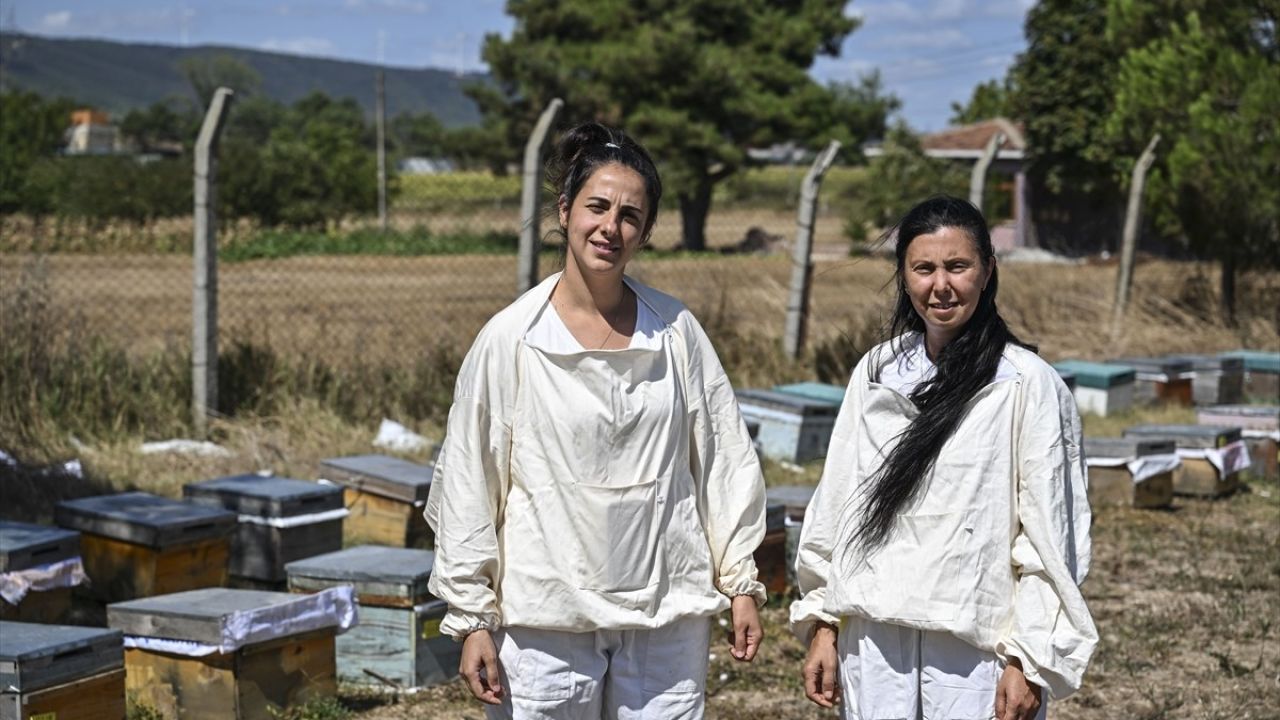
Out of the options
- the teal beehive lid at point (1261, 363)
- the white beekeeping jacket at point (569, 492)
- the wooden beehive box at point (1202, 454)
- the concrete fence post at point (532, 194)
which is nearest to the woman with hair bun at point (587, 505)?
the white beekeeping jacket at point (569, 492)

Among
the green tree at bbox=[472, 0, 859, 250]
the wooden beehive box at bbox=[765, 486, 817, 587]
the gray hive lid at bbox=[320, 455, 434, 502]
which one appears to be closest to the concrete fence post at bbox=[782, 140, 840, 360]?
the wooden beehive box at bbox=[765, 486, 817, 587]

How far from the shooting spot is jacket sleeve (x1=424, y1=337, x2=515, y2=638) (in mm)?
2928

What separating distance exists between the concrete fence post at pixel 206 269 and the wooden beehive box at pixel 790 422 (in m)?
3.27

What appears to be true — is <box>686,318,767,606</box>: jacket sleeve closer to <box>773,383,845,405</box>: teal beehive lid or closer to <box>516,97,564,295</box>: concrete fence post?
<box>773,383,845,405</box>: teal beehive lid

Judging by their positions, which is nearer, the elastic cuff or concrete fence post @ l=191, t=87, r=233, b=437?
the elastic cuff

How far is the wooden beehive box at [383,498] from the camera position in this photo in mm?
6719

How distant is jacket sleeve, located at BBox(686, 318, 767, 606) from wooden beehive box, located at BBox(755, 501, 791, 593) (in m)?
3.37

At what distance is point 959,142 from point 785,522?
38427 millimetres

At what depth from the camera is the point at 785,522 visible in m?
6.68

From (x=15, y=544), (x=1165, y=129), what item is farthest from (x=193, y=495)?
(x=1165, y=129)

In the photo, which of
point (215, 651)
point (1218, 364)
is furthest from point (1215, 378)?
point (215, 651)

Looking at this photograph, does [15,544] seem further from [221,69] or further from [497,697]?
[221,69]

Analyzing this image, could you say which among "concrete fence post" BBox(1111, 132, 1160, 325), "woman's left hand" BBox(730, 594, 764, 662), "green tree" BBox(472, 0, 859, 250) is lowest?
"woman's left hand" BBox(730, 594, 764, 662)

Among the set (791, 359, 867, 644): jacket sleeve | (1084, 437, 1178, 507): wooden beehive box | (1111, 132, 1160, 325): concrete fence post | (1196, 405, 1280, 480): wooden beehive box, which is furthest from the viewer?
(1111, 132, 1160, 325): concrete fence post
